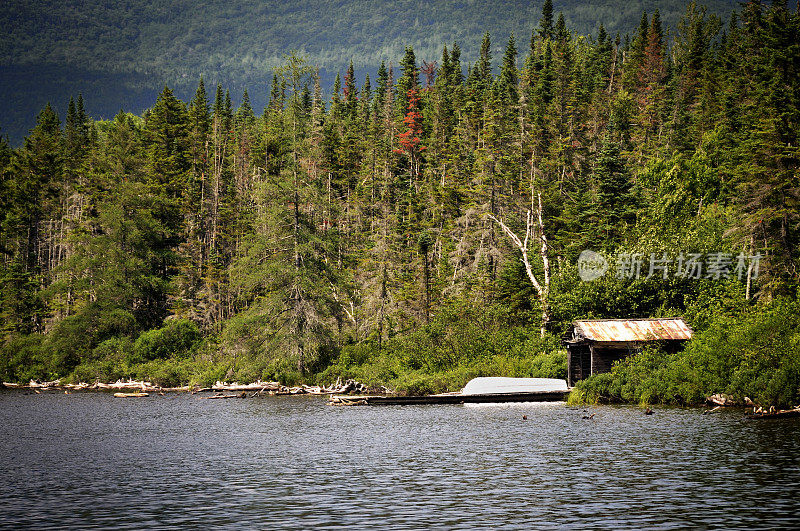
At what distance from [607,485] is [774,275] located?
32.2 metres

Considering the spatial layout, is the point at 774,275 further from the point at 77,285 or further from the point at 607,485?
the point at 77,285

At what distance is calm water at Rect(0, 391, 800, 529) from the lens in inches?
680

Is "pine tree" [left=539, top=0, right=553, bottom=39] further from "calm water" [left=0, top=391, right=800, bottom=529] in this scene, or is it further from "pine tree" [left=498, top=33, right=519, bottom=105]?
"calm water" [left=0, top=391, right=800, bottom=529]

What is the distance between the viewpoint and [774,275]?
46.6 meters

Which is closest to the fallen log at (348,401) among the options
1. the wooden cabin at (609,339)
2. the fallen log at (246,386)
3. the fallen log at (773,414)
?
the fallen log at (246,386)

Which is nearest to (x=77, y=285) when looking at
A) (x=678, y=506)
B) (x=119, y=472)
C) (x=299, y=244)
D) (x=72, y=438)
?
(x=299, y=244)

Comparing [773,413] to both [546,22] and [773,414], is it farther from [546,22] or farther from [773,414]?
[546,22]

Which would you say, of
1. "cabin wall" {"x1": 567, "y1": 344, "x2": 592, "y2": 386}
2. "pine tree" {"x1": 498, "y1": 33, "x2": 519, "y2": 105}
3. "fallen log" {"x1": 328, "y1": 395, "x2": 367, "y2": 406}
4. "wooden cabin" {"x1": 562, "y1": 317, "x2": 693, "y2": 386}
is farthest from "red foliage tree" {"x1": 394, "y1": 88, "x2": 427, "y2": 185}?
"fallen log" {"x1": 328, "y1": 395, "x2": 367, "y2": 406}

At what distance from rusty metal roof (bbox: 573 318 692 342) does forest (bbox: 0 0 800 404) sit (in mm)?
1593

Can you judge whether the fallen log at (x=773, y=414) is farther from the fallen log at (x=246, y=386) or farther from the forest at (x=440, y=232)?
the fallen log at (x=246, y=386)

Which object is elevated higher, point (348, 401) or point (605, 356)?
point (605, 356)

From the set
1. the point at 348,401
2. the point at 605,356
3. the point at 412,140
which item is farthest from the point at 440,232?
the point at 348,401

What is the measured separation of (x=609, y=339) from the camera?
44.6 meters

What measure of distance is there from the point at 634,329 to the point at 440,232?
3267 centimetres
